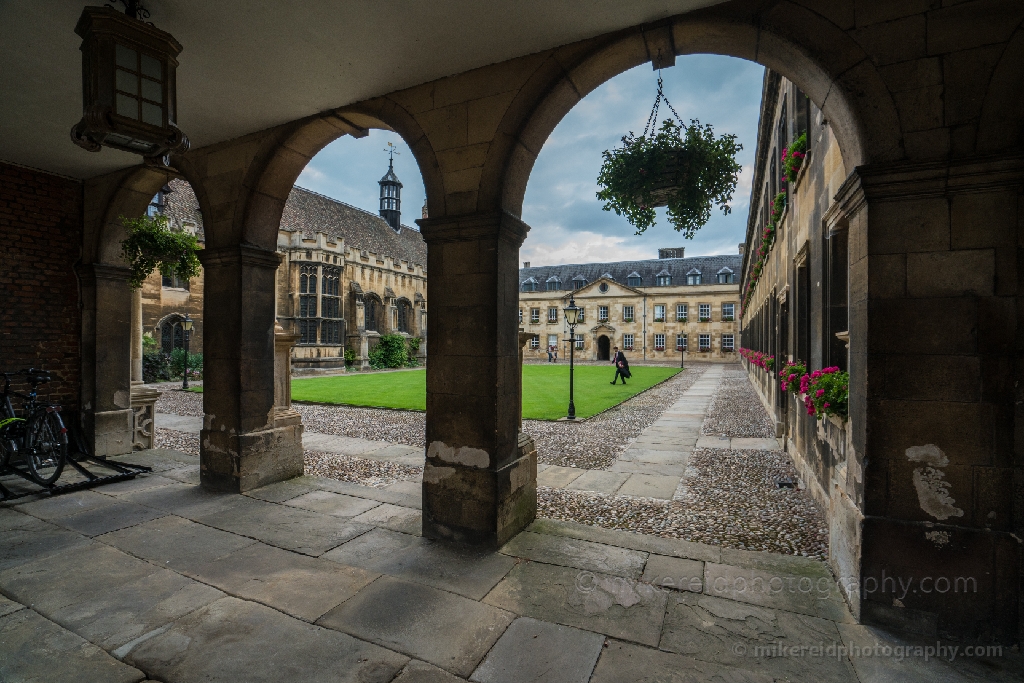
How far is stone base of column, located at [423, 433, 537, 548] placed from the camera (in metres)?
3.51

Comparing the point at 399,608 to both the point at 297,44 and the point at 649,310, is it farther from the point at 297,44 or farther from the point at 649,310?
the point at 649,310

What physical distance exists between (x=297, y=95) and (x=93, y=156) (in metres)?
3.47

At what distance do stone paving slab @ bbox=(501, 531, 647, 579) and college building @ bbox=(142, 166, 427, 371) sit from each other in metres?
23.9

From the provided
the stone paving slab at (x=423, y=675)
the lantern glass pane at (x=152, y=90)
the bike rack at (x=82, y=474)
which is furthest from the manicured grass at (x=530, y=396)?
the stone paving slab at (x=423, y=675)

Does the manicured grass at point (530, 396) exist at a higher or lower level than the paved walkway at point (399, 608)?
lower

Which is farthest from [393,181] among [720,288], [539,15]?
[539,15]

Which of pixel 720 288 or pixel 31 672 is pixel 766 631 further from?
pixel 720 288

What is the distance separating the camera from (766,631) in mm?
2451

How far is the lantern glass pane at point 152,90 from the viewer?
9.46 feet

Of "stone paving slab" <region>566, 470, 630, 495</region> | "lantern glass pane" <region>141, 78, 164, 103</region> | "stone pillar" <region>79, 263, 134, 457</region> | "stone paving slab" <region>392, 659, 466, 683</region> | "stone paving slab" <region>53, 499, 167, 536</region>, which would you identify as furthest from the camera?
"stone pillar" <region>79, 263, 134, 457</region>

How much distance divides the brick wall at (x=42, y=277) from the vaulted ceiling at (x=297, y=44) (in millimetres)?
1985

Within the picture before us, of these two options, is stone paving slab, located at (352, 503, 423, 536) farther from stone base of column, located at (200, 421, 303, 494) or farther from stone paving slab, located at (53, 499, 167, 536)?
stone paving slab, located at (53, 499, 167, 536)

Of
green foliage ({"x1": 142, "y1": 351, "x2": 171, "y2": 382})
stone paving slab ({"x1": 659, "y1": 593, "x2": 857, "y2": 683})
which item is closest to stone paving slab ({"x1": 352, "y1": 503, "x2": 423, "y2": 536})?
stone paving slab ({"x1": 659, "y1": 593, "x2": 857, "y2": 683})

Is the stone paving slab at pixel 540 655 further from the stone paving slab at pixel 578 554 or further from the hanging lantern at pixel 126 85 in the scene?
the hanging lantern at pixel 126 85
